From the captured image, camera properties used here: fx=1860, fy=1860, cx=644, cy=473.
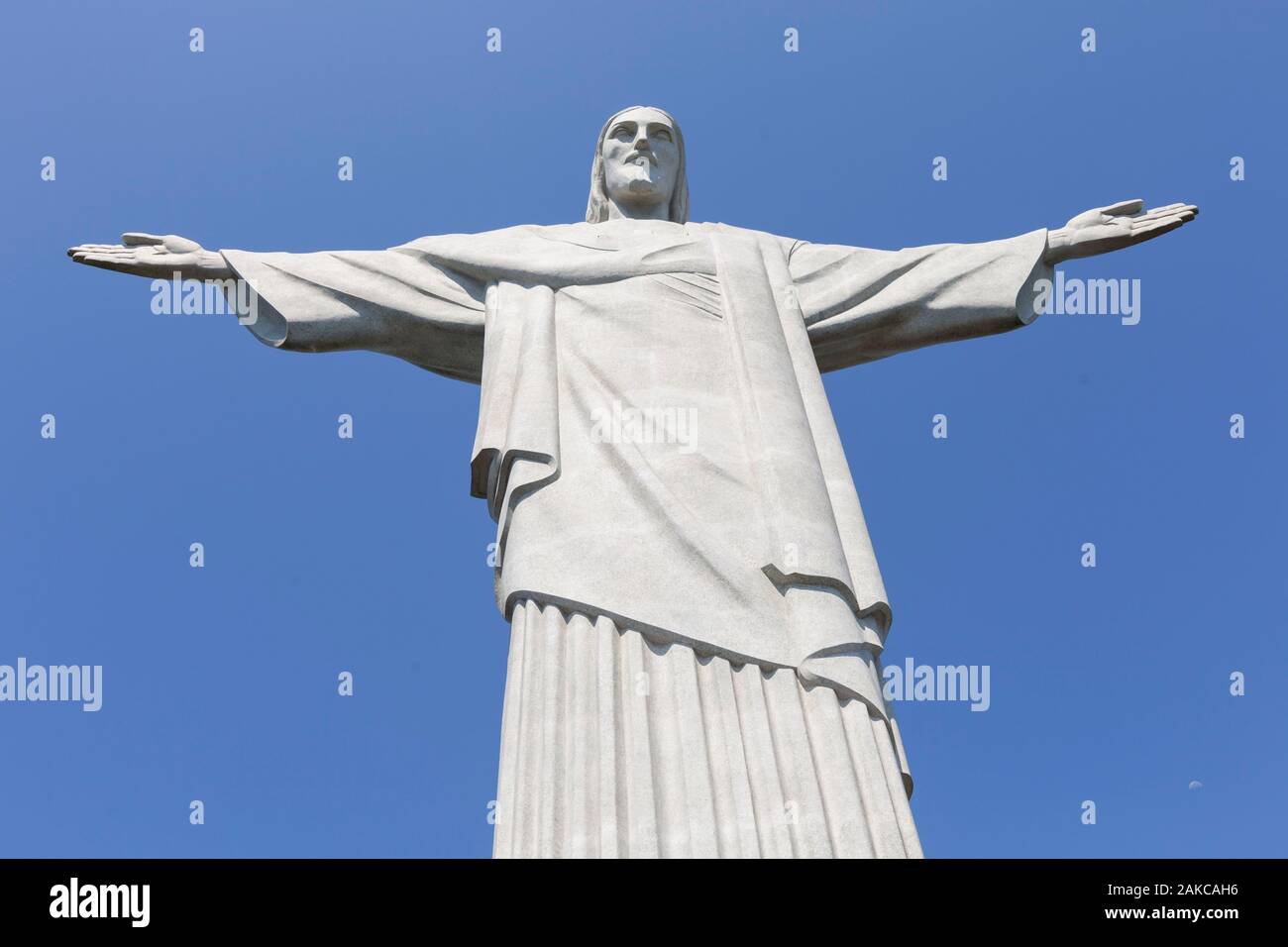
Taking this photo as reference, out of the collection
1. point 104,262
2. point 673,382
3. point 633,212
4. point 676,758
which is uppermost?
point 633,212

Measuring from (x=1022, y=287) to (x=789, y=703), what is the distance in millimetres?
3948

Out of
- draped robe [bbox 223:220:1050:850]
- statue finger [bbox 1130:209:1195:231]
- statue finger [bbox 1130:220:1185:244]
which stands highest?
statue finger [bbox 1130:209:1195:231]

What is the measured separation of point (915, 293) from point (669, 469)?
8.73ft

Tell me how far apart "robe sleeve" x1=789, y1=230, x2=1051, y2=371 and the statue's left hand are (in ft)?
0.46

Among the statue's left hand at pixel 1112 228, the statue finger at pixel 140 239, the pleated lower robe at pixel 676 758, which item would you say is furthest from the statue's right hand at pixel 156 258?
the statue's left hand at pixel 1112 228

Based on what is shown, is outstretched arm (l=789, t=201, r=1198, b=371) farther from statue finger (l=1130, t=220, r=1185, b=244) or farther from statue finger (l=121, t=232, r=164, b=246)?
statue finger (l=121, t=232, r=164, b=246)

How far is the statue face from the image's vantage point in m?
12.8

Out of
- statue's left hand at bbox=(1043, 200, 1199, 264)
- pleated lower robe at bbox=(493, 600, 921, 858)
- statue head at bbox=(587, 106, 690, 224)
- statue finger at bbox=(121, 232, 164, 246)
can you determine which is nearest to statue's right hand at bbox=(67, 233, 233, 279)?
statue finger at bbox=(121, 232, 164, 246)

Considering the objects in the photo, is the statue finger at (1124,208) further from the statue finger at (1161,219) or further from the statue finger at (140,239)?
the statue finger at (140,239)

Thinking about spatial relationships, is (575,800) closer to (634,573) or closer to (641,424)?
(634,573)

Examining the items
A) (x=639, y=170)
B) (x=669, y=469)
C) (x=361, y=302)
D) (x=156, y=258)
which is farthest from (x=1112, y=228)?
(x=156, y=258)

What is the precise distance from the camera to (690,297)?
38.3 feet

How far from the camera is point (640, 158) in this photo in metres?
12.8

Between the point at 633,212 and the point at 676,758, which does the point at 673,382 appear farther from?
the point at 676,758
